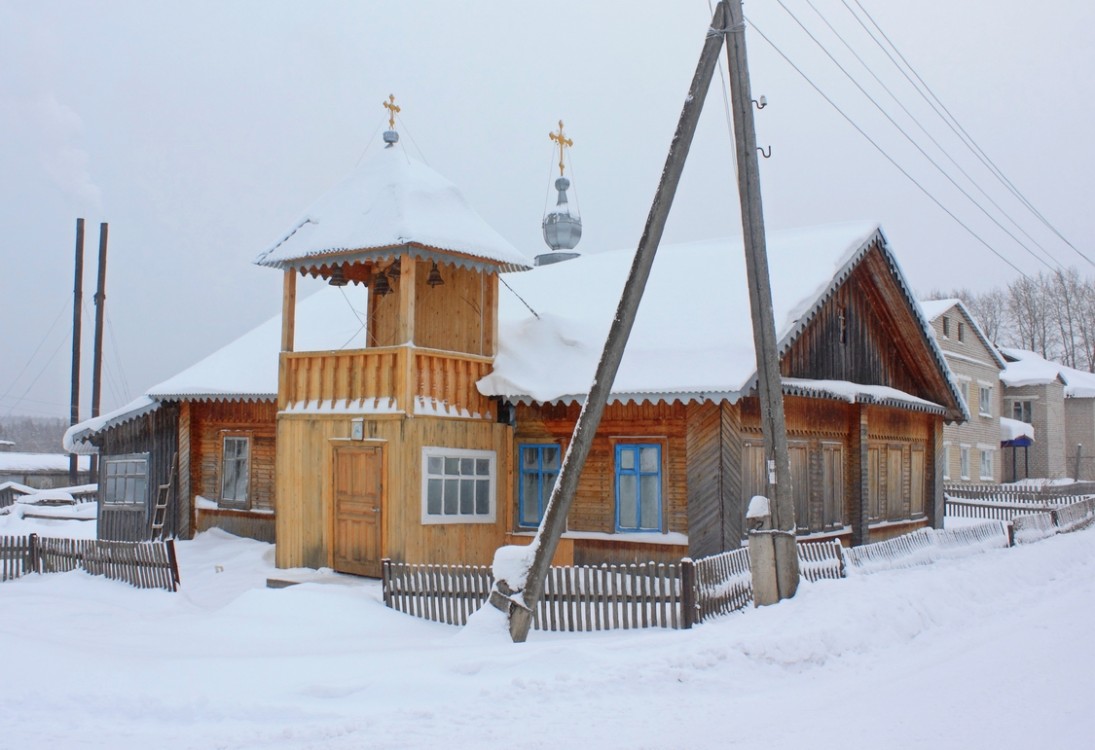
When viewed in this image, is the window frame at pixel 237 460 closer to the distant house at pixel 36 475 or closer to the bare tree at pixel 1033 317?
the distant house at pixel 36 475

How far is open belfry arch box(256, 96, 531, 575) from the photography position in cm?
1430

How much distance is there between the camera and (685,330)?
15.7 metres

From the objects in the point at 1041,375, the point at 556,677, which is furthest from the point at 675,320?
the point at 1041,375

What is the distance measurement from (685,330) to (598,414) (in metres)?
5.51

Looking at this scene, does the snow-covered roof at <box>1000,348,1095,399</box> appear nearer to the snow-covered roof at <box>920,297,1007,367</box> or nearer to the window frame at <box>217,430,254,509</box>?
the snow-covered roof at <box>920,297,1007,367</box>

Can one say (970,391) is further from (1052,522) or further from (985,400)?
(1052,522)

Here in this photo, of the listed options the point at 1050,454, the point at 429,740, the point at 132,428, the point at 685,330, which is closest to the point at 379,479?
the point at 685,330

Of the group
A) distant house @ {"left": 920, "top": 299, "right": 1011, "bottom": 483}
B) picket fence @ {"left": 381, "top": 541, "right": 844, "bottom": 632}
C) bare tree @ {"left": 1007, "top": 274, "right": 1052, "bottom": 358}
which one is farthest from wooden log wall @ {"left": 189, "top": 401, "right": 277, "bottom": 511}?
bare tree @ {"left": 1007, "top": 274, "right": 1052, "bottom": 358}

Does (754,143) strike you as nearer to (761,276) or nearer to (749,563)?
(761,276)

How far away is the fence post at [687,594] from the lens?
422 inches

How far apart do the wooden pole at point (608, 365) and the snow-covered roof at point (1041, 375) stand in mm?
38395

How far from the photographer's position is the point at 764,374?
11531 mm

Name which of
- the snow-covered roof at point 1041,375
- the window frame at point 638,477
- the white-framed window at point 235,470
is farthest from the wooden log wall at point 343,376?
the snow-covered roof at point 1041,375

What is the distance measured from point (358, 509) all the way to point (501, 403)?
112 inches
